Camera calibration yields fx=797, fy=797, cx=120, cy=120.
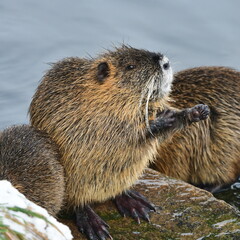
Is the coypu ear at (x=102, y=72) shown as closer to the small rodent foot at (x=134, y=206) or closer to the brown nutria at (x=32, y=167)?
the brown nutria at (x=32, y=167)

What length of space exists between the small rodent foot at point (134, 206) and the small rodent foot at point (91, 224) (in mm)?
265

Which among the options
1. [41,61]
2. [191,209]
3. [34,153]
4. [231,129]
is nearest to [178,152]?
[231,129]

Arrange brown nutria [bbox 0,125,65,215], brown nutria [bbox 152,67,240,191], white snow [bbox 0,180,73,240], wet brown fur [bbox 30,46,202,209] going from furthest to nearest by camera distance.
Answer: brown nutria [bbox 152,67,240,191]
wet brown fur [bbox 30,46,202,209]
brown nutria [bbox 0,125,65,215]
white snow [bbox 0,180,73,240]

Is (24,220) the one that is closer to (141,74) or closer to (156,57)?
(141,74)

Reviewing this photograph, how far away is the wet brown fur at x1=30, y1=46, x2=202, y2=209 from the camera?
577 centimetres

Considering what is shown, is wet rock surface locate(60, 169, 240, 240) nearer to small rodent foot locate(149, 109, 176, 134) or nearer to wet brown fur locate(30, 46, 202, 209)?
wet brown fur locate(30, 46, 202, 209)

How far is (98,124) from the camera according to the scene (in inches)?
228

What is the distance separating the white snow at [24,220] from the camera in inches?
167

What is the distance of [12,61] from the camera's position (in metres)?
10.4

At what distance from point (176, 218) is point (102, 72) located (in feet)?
4.03

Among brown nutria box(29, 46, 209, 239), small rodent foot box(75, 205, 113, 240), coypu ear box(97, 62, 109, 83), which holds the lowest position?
small rodent foot box(75, 205, 113, 240)

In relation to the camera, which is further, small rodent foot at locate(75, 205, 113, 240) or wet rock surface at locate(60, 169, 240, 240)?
wet rock surface at locate(60, 169, 240, 240)

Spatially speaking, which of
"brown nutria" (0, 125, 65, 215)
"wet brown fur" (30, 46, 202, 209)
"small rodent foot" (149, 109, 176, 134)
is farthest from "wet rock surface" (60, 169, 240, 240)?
"small rodent foot" (149, 109, 176, 134)

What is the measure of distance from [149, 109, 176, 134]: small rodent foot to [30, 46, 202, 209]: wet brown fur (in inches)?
2.0
